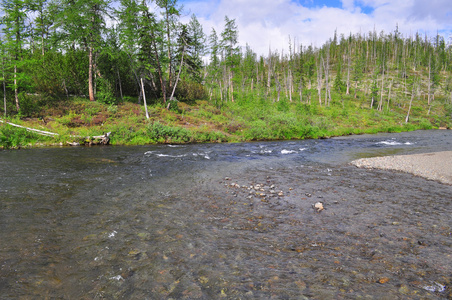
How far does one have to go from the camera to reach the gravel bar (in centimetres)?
1134

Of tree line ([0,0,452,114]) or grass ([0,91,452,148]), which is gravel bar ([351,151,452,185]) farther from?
tree line ([0,0,452,114])

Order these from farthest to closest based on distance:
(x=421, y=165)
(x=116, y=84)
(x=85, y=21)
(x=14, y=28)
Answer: (x=116, y=84) < (x=85, y=21) < (x=14, y=28) < (x=421, y=165)

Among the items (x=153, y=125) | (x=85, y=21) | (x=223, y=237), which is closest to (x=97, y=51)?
(x=85, y=21)

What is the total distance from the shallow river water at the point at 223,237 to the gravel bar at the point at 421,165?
1165mm

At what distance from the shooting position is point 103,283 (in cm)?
408

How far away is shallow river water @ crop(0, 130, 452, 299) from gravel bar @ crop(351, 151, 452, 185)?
1165mm

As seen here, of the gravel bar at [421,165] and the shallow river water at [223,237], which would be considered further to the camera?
the gravel bar at [421,165]

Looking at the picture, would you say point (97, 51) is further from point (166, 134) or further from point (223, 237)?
point (223, 237)

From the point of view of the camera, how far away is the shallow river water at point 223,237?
4066 millimetres

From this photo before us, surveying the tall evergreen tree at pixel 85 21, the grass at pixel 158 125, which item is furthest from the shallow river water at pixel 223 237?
the tall evergreen tree at pixel 85 21

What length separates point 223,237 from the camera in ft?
19.0

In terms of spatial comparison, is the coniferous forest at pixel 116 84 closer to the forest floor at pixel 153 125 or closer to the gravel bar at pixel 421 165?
the forest floor at pixel 153 125

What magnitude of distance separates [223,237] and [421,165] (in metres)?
13.6

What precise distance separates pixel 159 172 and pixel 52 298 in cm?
909
